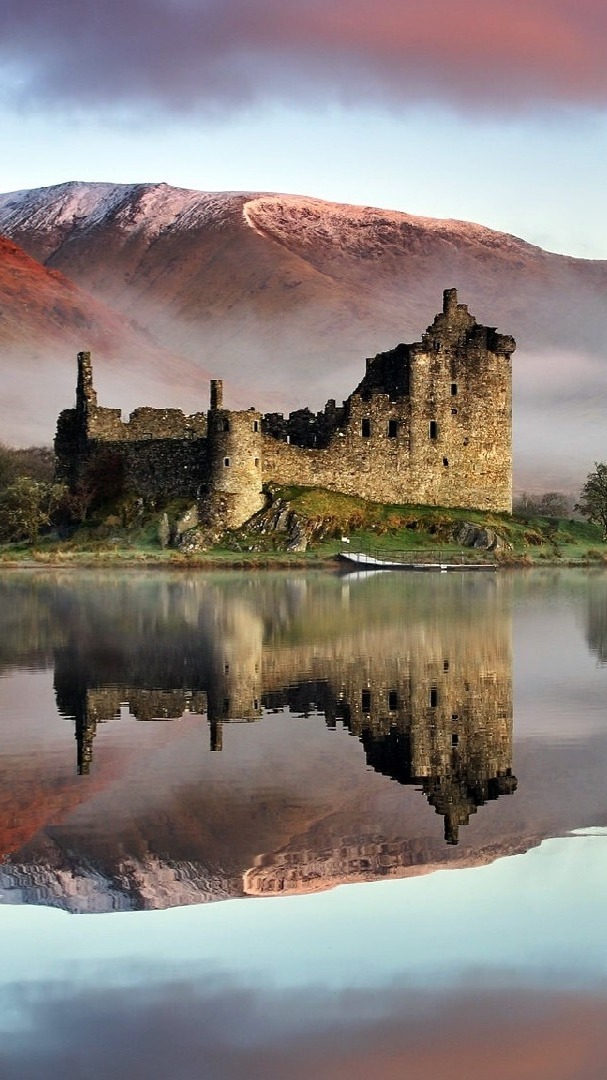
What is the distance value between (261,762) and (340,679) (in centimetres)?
636

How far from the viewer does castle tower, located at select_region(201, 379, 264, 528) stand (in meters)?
56.3

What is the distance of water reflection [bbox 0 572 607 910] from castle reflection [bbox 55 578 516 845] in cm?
5

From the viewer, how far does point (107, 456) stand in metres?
59.7

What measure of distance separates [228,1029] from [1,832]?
12.2ft

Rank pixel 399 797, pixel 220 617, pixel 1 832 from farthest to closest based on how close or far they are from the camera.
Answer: pixel 220 617
pixel 399 797
pixel 1 832

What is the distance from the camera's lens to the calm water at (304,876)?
6777 mm

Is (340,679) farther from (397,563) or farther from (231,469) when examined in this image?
(231,469)

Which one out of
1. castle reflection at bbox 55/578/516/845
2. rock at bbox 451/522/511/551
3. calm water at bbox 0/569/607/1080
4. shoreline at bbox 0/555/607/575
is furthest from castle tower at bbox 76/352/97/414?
calm water at bbox 0/569/607/1080

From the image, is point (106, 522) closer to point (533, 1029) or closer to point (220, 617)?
point (220, 617)

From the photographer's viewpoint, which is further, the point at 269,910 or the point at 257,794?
the point at 257,794

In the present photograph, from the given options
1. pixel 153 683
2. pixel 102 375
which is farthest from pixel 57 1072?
pixel 102 375

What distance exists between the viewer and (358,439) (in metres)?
61.9

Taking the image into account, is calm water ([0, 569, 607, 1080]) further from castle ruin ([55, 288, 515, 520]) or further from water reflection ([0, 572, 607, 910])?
castle ruin ([55, 288, 515, 520])

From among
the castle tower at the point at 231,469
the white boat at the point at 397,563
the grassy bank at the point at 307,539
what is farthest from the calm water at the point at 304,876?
the castle tower at the point at 231,469
